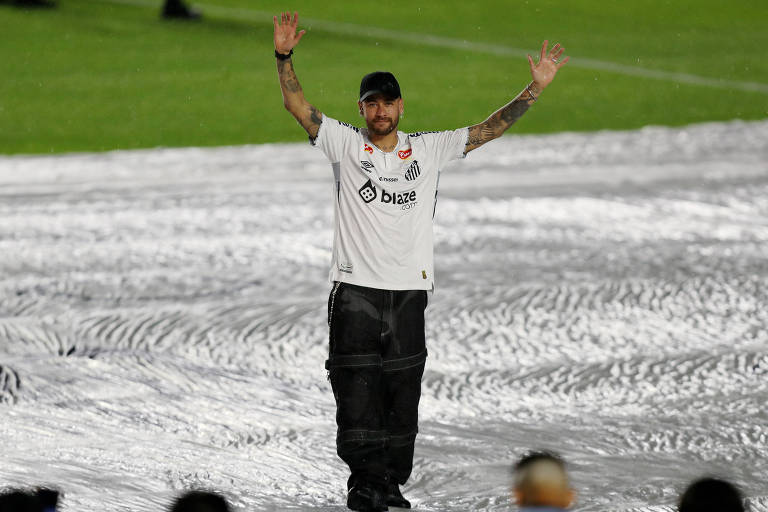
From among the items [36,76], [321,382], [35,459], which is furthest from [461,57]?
[35,459]

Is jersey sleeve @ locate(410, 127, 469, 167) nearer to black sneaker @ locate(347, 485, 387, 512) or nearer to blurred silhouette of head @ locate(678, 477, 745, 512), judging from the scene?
black sneaker @ locate(347, 485, 387, 512)

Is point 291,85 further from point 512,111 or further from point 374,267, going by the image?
point 512,111

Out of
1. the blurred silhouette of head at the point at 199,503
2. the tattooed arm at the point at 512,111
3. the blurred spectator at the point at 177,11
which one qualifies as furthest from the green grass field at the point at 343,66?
the blurred silhouette of head at the point at 199,503

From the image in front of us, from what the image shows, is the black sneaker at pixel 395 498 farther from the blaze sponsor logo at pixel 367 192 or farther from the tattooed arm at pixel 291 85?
the tattooed arm at pixel 291 85

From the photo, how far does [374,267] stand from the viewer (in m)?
5.35

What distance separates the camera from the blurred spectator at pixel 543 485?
115 inches

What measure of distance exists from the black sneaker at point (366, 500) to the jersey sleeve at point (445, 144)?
4.81ft

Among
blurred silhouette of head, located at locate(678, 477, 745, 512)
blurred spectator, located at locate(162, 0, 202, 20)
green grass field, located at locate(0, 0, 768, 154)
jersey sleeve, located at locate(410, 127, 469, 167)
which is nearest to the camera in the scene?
blurred silhouette of head, located at locate(678, 477, 745, 512)

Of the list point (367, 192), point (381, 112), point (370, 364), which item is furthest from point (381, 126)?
point (370, 364)

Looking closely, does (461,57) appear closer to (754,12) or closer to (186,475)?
(754,12)

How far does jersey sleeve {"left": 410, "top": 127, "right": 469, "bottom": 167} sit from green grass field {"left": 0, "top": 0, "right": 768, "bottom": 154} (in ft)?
37.6

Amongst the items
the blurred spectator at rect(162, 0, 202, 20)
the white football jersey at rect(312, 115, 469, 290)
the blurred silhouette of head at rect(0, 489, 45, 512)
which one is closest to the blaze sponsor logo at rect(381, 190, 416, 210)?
the white football jersey at rect(312, 115, 469, 290)

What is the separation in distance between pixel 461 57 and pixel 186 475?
18693mm

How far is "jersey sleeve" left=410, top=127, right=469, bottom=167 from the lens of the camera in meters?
5.55
